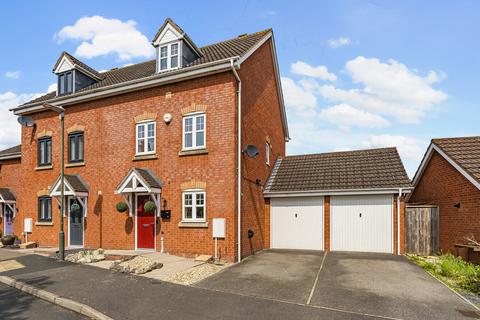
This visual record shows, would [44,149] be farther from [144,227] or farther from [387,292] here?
[387,292]

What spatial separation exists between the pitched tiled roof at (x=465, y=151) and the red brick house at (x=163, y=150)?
7.99 meters

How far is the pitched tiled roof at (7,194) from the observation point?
17.9 meters

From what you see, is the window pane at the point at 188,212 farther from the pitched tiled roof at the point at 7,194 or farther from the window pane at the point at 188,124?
the pitched tiled roof at the point at 7,194

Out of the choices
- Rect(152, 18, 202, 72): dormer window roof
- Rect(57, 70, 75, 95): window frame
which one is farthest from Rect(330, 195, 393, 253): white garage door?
Rect(57, 70, 75, 95): window frame

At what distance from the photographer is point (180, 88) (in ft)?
42.9

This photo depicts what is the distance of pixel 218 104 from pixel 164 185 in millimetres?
3937

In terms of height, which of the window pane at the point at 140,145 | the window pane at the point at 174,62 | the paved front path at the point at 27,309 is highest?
the window pane at the point at 174,62

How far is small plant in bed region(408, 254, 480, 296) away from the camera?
8.80m

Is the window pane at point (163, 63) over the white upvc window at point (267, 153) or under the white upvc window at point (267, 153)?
over

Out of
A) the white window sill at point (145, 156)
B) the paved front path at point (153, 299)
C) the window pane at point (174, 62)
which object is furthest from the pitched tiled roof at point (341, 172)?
the paved front path at point (153, 299)

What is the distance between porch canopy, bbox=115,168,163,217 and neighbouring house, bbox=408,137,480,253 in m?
11.9

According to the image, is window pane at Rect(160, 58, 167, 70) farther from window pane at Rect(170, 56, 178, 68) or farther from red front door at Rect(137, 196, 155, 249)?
red front door at Rect(137, 196, 155, 249)

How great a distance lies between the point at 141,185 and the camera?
1265 centimetres

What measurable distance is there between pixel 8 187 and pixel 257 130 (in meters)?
15.4
